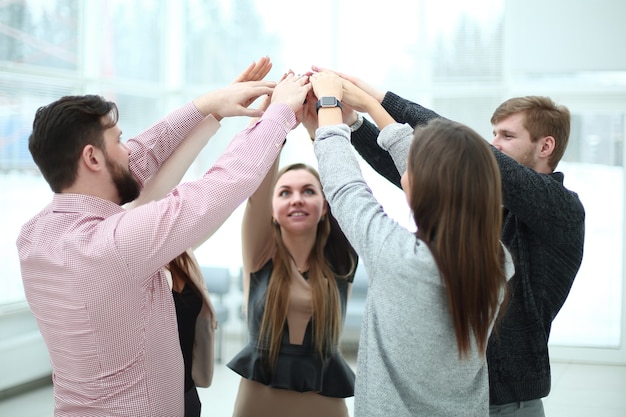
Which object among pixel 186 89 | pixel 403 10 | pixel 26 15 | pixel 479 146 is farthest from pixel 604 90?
pixel 479 146

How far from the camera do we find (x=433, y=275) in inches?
52.0

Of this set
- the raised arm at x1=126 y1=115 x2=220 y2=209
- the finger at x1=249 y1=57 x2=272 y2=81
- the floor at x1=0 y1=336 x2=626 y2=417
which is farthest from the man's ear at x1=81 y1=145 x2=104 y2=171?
the floor at x1=0 y1=336 x2=626 y2=417

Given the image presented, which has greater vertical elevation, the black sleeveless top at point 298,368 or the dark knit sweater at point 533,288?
the dark knit sweater at point 533,288

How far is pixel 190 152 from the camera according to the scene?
1.92m

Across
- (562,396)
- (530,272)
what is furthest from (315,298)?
(562,396)

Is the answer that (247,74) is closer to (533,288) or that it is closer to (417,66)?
(533,288)

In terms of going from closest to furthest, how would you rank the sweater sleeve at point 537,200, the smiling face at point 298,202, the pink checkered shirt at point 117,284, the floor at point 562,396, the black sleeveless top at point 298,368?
the pink checkered shirt at point 117,284 → the sweater sleeve at point 537,200 → the black sleeveless top at point 298,368 → the smiling face at point 298,202 → the floor at point 562,396

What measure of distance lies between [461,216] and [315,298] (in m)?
1.14

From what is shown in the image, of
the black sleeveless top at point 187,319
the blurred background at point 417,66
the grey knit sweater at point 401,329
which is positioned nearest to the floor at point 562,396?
the blurred background at point 417,66

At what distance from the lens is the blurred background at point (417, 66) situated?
19.4ft

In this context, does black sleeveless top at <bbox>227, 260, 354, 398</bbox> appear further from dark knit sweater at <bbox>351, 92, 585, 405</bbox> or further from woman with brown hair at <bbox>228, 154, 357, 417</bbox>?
dark knit sweater at <bbox>351, 92, 585, 405</bbox>

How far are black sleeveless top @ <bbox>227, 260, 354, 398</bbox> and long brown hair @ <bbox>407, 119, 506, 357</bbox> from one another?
41.1 inches

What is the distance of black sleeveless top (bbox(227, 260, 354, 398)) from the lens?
7.62 ft

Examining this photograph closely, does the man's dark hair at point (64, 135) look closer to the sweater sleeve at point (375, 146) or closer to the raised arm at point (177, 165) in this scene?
the raised arm at point (177, 165)
